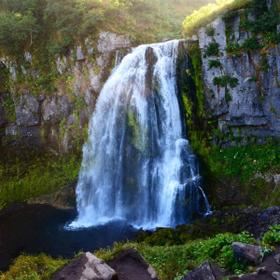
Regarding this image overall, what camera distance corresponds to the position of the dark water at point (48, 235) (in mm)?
16016

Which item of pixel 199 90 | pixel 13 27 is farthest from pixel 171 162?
pixel 13 27

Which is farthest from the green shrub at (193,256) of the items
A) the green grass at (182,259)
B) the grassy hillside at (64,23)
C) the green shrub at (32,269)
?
the grassy hillside at (64,23)

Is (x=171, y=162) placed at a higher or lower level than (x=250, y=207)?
higher

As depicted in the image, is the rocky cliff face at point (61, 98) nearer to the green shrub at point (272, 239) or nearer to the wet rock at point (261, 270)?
the green shrub at point (272, 239)

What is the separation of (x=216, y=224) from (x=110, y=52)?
1084cm

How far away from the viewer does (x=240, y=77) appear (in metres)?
18.4

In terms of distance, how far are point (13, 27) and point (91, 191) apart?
9.88 m

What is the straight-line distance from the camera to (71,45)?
2275 centimetres

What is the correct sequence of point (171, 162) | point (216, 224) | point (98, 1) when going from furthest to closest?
point (98, 1)
point (171, 162)
point (216, 224)

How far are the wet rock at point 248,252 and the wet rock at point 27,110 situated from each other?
661 inches

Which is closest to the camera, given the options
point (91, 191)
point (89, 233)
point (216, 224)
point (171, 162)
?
point (216, 224)

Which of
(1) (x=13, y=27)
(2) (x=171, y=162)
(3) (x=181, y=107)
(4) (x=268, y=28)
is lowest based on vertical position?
(2) (x=171, y=162)

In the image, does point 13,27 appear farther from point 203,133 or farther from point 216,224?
point 216,224

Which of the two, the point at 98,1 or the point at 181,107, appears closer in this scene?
the point at 181,107
